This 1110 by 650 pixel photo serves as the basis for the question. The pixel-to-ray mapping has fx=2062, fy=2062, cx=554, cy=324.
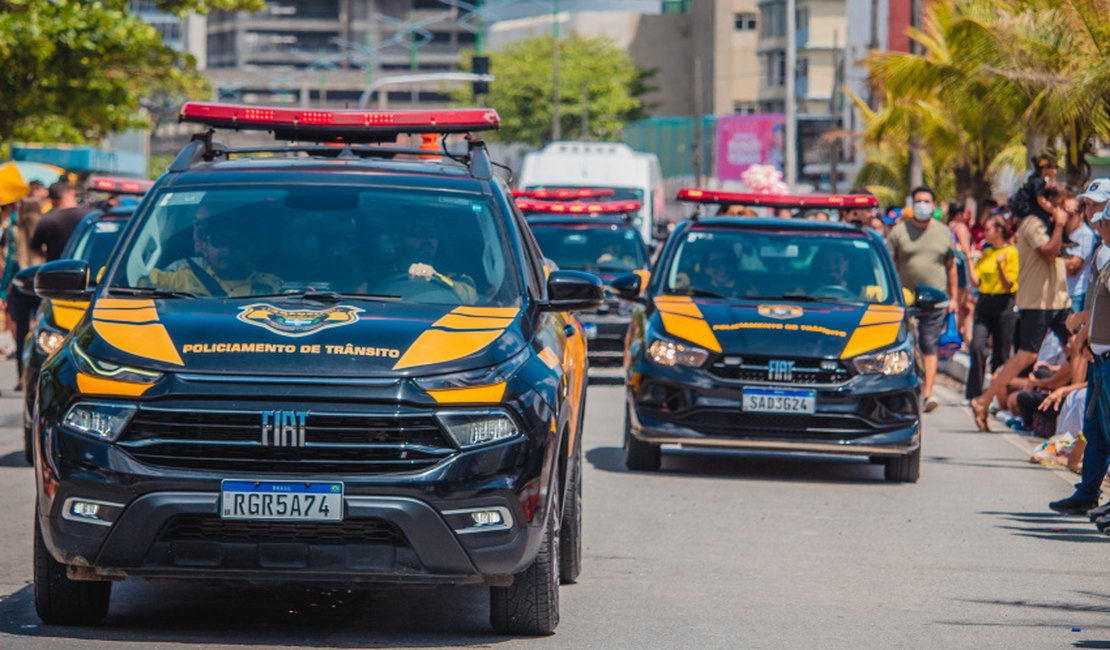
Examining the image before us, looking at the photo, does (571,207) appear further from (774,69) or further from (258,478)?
(774,69)

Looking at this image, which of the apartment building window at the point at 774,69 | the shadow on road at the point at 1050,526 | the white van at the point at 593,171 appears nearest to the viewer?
the shadow on road at the point at 1050,526

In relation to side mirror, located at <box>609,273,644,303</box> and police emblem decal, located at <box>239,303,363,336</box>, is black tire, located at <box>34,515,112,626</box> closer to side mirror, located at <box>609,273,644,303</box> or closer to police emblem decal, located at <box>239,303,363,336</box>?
police emblem decal, located at <box>239,303,363,336</box>

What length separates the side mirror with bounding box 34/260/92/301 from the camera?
795cm

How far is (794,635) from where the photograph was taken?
7684 mm

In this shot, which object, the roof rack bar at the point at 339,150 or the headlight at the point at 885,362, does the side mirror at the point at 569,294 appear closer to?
the roof rack bar at the point at 339,150

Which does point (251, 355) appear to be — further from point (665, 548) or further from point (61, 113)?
point (61, 113)

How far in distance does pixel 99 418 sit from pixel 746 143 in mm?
92333

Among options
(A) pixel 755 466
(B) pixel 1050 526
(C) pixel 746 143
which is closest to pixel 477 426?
(B) pixel 1050 526

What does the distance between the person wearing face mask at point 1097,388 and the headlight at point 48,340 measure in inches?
231

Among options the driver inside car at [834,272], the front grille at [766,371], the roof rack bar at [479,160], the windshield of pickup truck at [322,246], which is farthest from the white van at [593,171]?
the windshield of pickup truck at [322,246]

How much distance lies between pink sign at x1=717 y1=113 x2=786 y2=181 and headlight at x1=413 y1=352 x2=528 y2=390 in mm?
87261

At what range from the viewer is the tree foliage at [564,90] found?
108 metres

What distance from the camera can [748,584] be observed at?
353 inches

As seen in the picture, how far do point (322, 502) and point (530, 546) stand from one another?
0.76 metres
